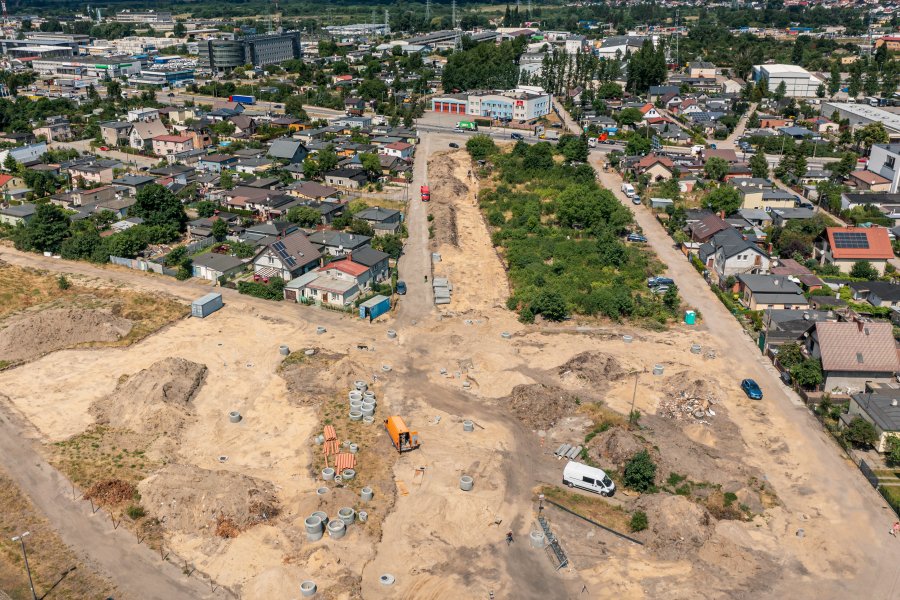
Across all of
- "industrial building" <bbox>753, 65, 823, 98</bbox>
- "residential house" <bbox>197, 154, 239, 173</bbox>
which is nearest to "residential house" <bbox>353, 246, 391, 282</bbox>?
"residential house" <bbox>197, 154, 239, 173</bbox>

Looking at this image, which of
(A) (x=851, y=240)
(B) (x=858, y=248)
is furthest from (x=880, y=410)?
(A) (x=851, y=240)

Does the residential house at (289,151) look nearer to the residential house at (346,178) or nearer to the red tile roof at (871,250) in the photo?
the residential house at (346,178)

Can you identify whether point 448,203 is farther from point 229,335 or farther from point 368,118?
point 368,118

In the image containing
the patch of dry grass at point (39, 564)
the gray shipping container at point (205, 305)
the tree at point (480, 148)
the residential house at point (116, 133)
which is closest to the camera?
the patch of dry grass at point (39, 564)

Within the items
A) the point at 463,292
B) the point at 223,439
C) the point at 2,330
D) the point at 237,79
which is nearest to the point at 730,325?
the point at 463,292

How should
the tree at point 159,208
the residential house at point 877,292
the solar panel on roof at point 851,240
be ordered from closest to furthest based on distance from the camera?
the residential house at point 877,292
the solar panel on roof at point 851,240
the tree at point 159,208

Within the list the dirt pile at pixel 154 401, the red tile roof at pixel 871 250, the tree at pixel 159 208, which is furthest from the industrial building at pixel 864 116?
the dirt pile at pixel 154 401

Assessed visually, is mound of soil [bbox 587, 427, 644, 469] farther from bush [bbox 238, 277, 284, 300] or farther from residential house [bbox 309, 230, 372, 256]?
residential house [bbox 309, 230, 372, 256]
